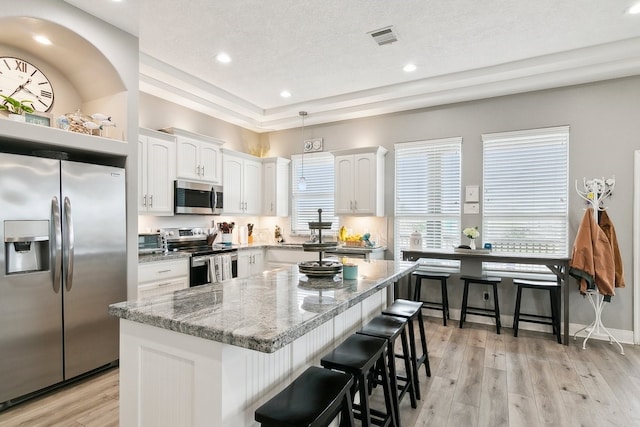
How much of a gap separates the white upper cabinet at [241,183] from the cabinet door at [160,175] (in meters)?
1.00

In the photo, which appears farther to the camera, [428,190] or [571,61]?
[428,190]

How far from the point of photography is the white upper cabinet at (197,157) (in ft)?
14.5

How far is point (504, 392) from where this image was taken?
8.79 feet

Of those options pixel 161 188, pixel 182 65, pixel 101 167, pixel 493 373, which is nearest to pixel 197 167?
pixel 161 188

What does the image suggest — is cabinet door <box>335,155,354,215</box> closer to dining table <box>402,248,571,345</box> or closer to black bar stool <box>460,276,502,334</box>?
dining table <box>402,248,571,345</box>

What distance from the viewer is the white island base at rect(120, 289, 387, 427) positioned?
4.17 ft

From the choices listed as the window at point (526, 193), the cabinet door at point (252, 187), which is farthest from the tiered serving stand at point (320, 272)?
the cabinet door at point (252, 187)

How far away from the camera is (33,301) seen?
255 centimetres

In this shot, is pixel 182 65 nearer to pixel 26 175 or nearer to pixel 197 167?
pixel 197 167

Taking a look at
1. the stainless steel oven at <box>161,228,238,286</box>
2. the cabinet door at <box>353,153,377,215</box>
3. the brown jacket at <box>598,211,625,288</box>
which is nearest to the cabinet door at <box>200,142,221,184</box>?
the stainless steel oven at <box>161,228,238,286</box>

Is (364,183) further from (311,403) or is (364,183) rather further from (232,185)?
(311,403)

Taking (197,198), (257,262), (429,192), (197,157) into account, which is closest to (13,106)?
(197,157)

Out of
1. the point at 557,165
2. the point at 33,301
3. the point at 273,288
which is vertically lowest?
the point at 33,301

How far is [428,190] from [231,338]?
4.31 meters
